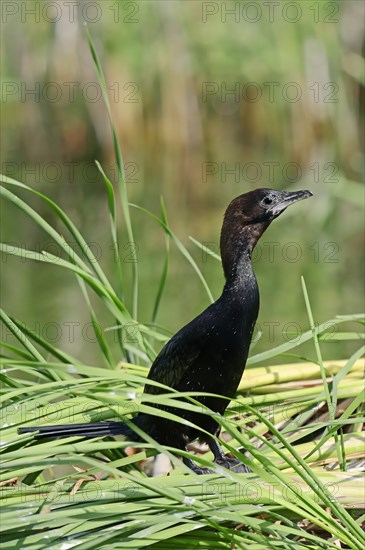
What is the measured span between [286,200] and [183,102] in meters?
9.04

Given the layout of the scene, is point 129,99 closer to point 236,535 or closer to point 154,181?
point 154,181

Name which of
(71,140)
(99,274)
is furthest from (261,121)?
(99,274)

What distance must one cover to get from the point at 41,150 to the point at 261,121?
9.69 feet

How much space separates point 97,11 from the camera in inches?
464

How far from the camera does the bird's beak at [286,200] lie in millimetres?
3088

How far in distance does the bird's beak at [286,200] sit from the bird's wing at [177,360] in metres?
0.51

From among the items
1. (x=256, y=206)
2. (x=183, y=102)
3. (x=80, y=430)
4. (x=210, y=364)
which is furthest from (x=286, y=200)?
(x=183, y=102)

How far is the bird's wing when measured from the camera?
287cm

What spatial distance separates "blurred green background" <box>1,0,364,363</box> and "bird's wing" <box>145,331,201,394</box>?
6971 millimetres

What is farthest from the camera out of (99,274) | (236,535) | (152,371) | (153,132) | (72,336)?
(153,132)

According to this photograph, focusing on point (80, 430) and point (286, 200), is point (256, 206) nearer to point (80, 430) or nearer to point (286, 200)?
point (286, 200)

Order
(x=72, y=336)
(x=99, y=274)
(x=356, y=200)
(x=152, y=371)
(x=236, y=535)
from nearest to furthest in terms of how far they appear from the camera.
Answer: (x=236, y=535) → (x=152, y=371) → (x=99, y=274) → (x=72, y=336) → (x=356, y=200)

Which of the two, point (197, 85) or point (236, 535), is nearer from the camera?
point (236, 535)

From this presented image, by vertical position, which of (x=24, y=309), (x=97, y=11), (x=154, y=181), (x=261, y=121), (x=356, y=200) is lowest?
(x=24, y=309)
